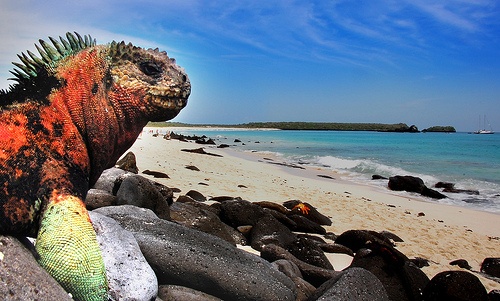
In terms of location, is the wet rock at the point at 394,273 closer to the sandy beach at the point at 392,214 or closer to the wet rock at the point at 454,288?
the wet rock at the point at 454,288

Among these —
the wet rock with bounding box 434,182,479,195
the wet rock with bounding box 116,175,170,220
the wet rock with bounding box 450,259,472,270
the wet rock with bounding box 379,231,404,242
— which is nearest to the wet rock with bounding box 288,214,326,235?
the wet rock with bounding box 379,231,404,242

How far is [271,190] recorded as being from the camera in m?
16.0

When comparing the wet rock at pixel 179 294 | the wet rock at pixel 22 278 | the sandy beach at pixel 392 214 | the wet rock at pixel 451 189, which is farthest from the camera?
the wet rock at pixel 451 189

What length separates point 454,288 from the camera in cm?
623

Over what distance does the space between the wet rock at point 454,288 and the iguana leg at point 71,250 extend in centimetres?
504

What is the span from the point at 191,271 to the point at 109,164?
202 centimetres

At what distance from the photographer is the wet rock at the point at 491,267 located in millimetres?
9115

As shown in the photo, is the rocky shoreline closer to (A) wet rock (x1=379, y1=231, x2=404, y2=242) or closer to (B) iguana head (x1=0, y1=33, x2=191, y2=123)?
(B) iguana head (x1=0, y1=33, x2=191, y2=123)

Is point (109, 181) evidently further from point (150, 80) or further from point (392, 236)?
point (392, 236)

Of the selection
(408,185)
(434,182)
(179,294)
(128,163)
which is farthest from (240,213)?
(434,182)

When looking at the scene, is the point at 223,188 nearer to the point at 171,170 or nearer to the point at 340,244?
the point at 171,170

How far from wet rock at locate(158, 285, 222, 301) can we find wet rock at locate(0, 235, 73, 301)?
1815 mm

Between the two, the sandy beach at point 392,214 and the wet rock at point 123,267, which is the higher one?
the wet rock at point 123,267

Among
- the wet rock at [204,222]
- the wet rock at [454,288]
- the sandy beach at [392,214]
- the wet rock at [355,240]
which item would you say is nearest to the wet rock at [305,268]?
the wet rock at [204,222]
